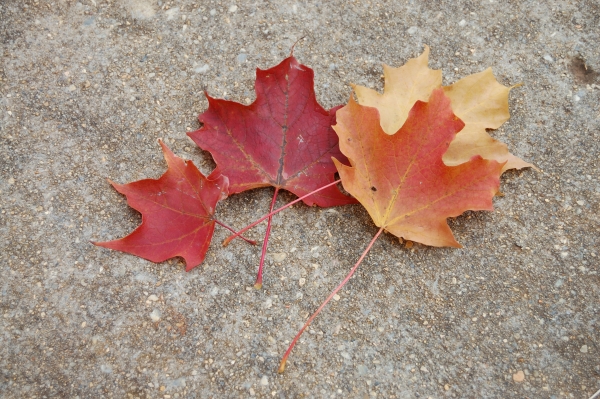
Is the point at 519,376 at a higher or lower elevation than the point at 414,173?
lower

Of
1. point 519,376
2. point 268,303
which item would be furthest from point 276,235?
point 519,376

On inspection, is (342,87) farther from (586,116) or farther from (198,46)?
(586,116)

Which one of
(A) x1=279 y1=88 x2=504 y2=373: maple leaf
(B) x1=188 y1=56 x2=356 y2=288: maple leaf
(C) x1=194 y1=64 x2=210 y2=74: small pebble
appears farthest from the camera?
(C) x1=194 y1=64 x2=210 y2=74: small pebble

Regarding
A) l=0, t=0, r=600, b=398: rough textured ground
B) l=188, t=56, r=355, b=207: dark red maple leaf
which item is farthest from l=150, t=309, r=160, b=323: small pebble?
l=188, t=56, r=355, b=207: dark red maple leaf

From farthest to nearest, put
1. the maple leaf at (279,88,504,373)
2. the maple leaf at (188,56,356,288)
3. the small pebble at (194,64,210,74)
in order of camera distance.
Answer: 1. the small pebble at (194,64,210,74)
2. the maple leaf at (188,56,356,288)
3. the maple leaf at (279,88,504,373)

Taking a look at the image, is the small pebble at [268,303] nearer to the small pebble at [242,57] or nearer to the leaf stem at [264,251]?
the leaf stem at [264,251]

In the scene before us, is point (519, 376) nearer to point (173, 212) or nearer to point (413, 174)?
point (413, 174)

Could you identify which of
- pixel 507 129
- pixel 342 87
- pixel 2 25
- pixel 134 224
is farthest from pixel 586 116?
pixel 2 25

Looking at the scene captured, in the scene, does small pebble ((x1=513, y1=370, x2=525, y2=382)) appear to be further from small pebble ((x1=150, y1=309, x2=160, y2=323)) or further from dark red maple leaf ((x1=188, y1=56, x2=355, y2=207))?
small pebble ((x1=150, y1=309, x2=160, y2=323))
